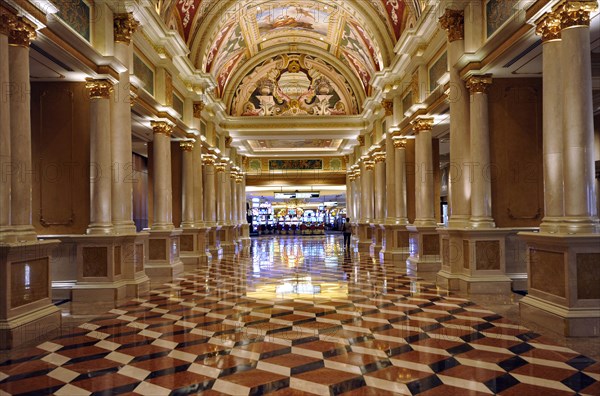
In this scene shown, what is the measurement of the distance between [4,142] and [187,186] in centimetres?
832

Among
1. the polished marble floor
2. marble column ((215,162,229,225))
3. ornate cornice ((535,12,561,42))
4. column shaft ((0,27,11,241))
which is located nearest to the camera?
the polished marble floor

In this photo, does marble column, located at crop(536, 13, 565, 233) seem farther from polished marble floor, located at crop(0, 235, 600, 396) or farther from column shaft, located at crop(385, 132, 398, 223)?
column shaft, located at crop(385, 132, 398, 223)

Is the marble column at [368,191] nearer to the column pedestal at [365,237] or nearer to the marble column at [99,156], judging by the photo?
the column pedestal at [365,237]

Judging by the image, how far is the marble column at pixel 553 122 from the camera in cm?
549

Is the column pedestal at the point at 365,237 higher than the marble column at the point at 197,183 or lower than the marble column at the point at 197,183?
lower

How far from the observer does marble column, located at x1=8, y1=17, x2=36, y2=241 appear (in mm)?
5406

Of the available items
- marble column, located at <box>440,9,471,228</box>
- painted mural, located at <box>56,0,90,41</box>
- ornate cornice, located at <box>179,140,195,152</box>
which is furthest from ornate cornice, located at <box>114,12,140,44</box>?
marble column, located at <box>440,9,471,228</box>

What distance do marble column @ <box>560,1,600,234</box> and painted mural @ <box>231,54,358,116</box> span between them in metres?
15.8

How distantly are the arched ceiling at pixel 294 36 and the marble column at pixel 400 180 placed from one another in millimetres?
2384

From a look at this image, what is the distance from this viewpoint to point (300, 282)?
377 inches

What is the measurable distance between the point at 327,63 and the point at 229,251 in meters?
8.91

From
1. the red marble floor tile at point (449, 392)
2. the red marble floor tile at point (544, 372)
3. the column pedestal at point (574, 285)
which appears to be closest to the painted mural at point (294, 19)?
the column pedestal at point (574, 285)

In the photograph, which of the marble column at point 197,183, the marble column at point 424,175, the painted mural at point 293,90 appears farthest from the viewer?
the painted mural at point 293,90

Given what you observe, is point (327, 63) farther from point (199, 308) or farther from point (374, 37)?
point (199, 308)
